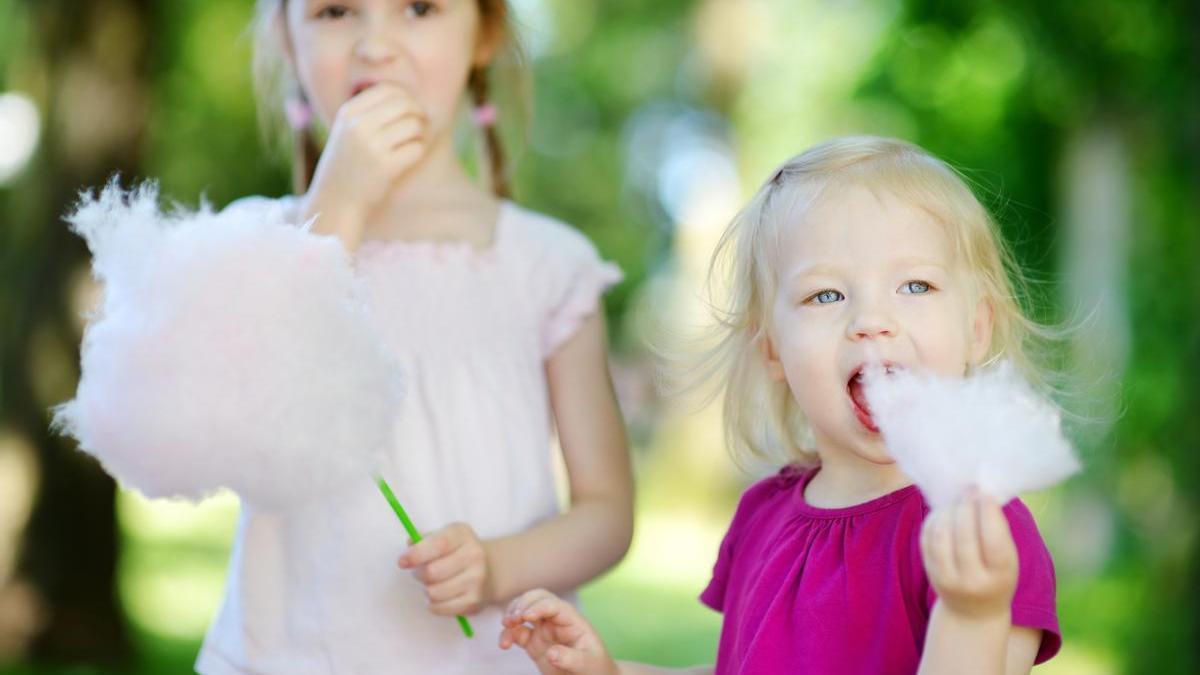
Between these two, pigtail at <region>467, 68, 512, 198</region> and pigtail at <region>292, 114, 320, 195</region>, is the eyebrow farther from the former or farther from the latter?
pigtail at <region>292, 114, 320, 195</region>

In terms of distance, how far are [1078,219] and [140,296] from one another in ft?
34.5

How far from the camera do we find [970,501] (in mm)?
1378

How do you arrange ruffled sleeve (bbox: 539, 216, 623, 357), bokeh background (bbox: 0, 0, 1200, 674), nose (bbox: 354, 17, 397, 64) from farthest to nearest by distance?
bokeh background (bbox: 0, 0, 1200, 674) → ruffled sleeve (bbox: 539, 216, 623, 357) → nose (bbox: 354, 17, 397, 64)

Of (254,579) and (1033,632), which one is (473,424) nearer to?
(254,579)

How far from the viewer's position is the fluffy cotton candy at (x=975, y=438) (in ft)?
4.46

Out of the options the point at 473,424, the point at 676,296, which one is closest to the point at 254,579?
the point at 473,424

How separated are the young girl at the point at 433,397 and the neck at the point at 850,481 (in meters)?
0.46

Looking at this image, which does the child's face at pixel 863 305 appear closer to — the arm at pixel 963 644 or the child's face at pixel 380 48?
the arm at pixel 963 644

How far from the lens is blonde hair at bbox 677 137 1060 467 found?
180 cm

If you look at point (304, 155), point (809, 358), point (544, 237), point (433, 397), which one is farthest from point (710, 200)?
point (809, 358)

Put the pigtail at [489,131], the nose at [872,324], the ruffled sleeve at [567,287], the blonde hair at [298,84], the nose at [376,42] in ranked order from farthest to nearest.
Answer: the pigtail at [489,131] < the blonde hair at [298,84] < the ruffled sleeve at [567,287] < the nose at [376,42] < the nose at [872,324]

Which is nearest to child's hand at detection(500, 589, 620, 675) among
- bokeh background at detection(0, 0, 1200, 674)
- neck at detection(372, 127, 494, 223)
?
bokeh background at detection(0, 0, 1200, 674)

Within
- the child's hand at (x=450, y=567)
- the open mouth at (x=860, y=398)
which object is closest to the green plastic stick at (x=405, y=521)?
the child's hand at (x=450, y=567)

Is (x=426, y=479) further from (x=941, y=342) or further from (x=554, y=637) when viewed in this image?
(x=941, y=342)
